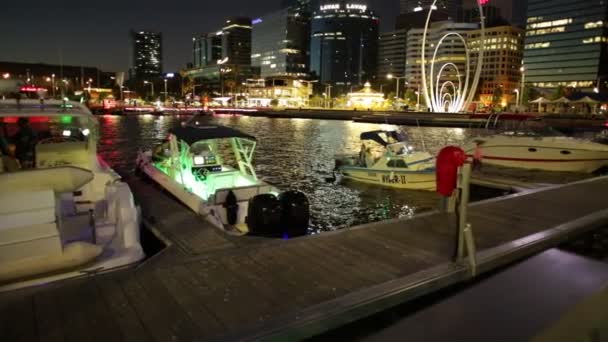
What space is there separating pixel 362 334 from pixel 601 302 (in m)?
3.08

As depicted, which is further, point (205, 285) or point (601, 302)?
point (205, 285)

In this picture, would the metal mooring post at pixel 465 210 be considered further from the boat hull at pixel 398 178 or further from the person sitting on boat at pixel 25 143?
the boat hull at pixel 398 178

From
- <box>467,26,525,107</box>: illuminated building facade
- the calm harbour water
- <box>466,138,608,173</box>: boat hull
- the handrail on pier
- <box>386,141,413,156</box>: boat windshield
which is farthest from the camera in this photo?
<box>467,26,525,107</box>: illuminated building facade

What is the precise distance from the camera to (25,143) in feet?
30.1

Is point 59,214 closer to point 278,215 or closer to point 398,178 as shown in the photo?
point 278,215

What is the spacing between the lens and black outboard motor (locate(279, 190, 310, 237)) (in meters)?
9.70

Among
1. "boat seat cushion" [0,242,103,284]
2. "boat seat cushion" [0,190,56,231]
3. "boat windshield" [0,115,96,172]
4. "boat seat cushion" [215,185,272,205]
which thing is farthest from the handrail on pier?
"boat windshield" [0,115,96,172]

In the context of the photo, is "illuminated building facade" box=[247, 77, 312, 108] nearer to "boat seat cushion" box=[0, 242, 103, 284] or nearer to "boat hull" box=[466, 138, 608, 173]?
"boat hull" box=[466, 138, 608, 173]

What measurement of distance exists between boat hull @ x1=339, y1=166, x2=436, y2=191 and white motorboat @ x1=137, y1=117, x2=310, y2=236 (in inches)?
291


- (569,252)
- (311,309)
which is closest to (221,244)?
(311,309)

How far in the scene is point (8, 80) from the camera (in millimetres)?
9867

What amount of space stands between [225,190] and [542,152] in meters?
18.5

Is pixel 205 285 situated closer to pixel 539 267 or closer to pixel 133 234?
pixel 133 234

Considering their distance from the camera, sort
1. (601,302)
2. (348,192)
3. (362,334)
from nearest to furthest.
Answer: (601,302), (362,334), (348,192)
